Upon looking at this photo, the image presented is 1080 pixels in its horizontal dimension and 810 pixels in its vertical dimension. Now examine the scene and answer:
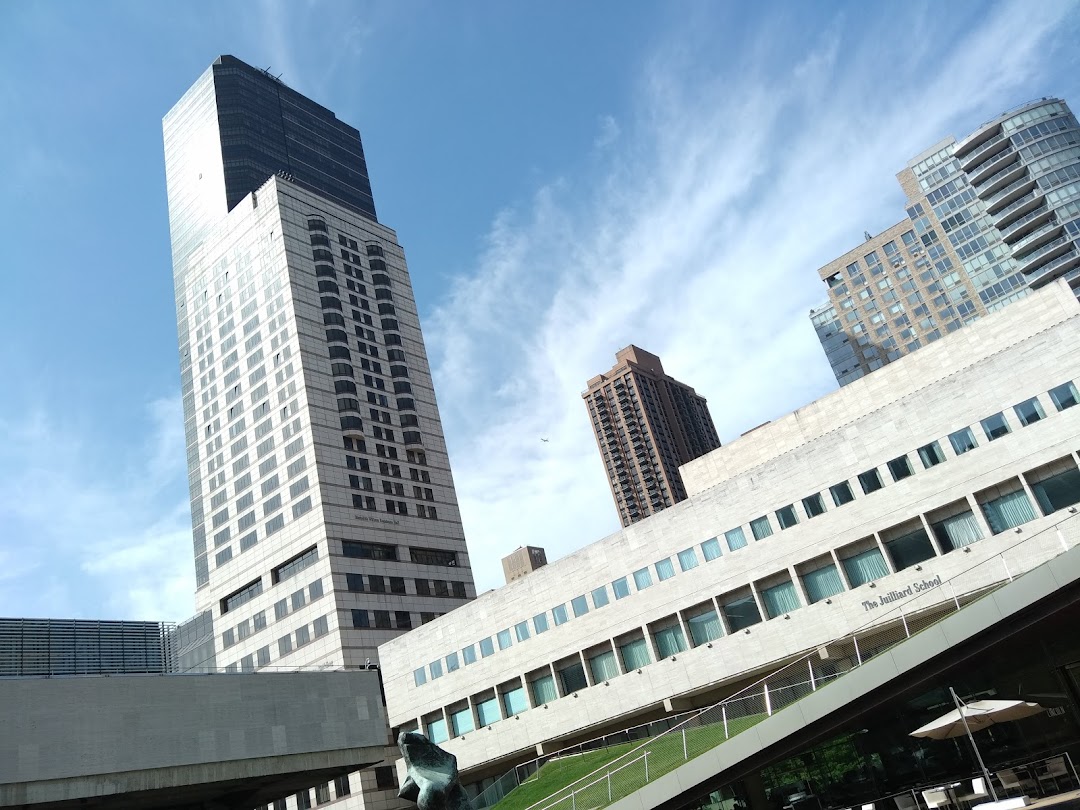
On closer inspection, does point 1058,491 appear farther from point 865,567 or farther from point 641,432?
point 641,432

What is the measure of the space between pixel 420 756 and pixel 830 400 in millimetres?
42312

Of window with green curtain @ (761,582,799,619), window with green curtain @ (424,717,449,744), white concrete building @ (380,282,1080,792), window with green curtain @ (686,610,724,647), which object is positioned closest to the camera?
white concrete building @ (380,282,1080,792)

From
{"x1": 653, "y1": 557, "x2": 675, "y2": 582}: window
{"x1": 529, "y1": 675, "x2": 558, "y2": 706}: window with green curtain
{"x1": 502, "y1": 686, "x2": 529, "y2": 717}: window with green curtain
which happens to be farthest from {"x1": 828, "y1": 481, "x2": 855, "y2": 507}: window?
{"x1": 502, "y1": 686, "x2": 529, "y2": 717}: window with green curtain

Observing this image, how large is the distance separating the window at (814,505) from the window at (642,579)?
1026cm

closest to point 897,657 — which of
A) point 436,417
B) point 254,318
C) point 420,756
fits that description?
point 420,756

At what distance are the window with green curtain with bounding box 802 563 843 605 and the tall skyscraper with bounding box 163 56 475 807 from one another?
42278 mm

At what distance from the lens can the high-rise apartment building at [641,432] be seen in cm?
17088

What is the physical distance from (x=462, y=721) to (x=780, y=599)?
24912 mm

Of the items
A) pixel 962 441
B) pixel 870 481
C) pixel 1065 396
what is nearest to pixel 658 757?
pixel 870 481

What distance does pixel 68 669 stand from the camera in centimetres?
3731

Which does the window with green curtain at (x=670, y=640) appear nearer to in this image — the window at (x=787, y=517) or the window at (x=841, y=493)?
the window at (x=787, y=517)

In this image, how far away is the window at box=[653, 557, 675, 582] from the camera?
48000mm

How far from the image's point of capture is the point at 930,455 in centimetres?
4069

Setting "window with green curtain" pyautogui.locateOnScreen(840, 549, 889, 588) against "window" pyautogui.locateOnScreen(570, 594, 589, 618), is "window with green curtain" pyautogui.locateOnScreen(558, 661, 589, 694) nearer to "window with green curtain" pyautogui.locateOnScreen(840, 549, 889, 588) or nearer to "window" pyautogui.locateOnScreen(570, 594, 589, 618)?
"window" pyautogui.locateOnScreen(570, 594, 589, 618)
